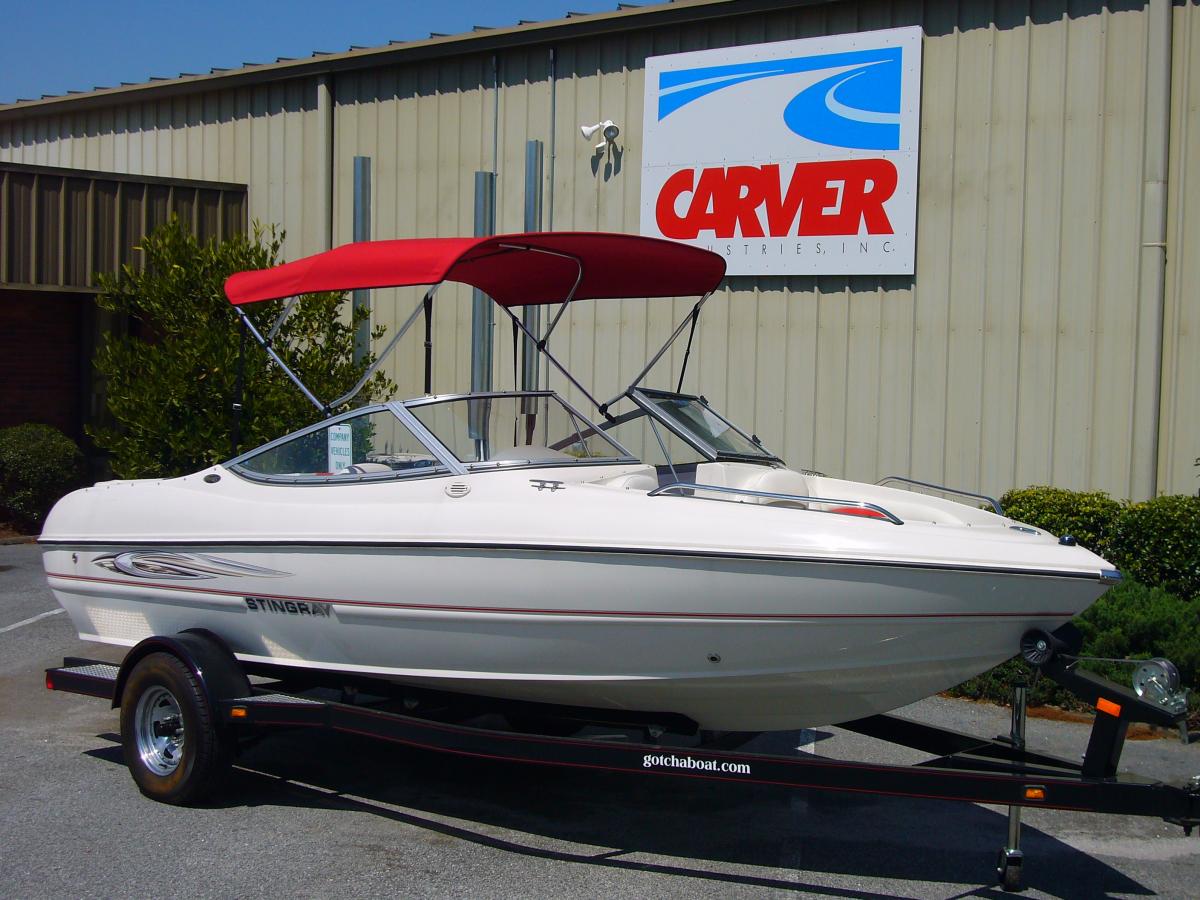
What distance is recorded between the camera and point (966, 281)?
9883mm

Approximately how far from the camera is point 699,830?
5.16m

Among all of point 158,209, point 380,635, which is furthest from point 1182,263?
point 158,209

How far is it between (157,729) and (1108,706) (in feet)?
12.9

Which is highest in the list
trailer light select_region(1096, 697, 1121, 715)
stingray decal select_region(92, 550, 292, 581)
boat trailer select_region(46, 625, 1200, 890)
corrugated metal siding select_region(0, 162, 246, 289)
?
corrugated metal siding select_region(0, 162, 246, 289)

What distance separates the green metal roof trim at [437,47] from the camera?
35.2 feet

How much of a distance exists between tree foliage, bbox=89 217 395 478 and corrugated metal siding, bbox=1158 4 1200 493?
5877mm

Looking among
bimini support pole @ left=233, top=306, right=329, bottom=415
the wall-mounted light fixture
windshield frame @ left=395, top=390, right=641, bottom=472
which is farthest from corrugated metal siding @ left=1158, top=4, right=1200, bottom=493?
bimini support pole @ left=233, top=306, right=329, bottom=415

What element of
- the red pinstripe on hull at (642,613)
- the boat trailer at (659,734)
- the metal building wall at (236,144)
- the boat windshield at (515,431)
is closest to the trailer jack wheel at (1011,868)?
the boat trailer at (659,734)

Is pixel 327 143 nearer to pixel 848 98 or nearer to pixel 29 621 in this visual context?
pixel 848 98

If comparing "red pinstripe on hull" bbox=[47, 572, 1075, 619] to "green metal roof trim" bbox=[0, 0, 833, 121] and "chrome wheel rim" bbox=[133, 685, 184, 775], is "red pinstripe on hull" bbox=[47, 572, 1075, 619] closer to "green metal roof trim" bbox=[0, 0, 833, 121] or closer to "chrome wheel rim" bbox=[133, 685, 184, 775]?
"chrome wheel rim" bbox=[133, 685, 184, 775]

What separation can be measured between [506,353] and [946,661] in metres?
8.23

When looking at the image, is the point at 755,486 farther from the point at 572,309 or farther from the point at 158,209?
the point at 158,209

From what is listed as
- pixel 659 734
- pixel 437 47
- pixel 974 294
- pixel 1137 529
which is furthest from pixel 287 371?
pixel 437 47

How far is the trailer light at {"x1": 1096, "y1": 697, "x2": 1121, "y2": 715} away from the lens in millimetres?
4090
